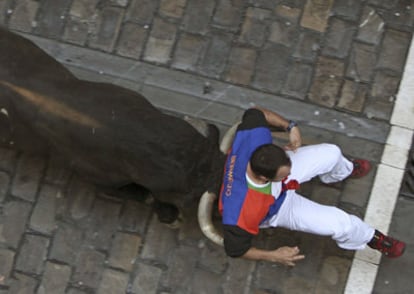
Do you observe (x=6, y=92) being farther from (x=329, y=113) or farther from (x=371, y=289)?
(x=371, y=289)

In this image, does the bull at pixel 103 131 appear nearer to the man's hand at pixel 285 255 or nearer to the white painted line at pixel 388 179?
the man's hand at pixel 285 255

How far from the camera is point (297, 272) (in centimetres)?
539

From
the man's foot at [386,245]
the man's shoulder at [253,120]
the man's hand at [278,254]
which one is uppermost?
the man's shoulder at [253,120]

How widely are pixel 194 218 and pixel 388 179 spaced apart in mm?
1869

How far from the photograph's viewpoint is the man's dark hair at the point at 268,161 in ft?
13.5

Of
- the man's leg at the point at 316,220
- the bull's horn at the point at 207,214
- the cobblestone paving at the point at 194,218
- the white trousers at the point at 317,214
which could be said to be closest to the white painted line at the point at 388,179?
the cobblestone paving at the point at 194,218

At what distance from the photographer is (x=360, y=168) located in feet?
17.7

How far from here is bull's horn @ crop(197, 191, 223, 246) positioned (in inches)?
183

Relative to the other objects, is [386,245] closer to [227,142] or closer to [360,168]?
[360,168]

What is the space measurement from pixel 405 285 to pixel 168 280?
7.19 feet

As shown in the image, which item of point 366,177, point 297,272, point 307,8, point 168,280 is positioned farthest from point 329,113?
point 168,280

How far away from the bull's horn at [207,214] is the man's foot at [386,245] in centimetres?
138

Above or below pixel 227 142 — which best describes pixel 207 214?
below

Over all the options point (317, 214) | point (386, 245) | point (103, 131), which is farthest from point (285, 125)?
point (103, 131)
